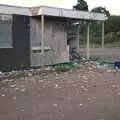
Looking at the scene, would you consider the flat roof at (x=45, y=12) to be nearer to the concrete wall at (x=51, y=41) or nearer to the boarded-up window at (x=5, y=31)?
the boarded-up window at (x=5, y=31)

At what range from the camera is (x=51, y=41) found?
20.4m

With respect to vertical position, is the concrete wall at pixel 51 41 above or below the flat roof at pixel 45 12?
below

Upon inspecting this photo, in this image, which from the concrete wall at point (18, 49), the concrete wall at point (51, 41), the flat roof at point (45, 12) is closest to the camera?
the concrete wall at point (18, 49)

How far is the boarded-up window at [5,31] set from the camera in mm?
17250

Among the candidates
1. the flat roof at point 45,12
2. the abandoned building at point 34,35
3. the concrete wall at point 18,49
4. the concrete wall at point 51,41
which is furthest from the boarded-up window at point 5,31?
the concrete wall at point 51,41

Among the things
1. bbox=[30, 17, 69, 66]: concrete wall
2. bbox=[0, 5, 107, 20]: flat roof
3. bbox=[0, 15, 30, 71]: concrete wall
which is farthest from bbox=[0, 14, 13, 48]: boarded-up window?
bbox=[30, 17, 69, 66]: concrete wall

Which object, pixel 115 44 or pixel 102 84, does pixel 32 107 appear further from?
pixel 115 44

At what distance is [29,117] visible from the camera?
8008 mm

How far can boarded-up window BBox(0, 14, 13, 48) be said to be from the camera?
17.2 m

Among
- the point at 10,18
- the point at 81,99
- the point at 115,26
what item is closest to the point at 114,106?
the point at 81,99

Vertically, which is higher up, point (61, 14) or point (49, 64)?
point (61, 14)

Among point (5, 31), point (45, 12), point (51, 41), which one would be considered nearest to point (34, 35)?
point (45, 12)

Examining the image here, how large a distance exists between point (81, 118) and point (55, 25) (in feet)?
43.6

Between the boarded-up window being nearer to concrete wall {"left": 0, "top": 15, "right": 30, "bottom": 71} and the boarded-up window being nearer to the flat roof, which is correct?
Answer: concrete wall {"left": 0, "top": 15, "right": 30, "bottom": 71}
